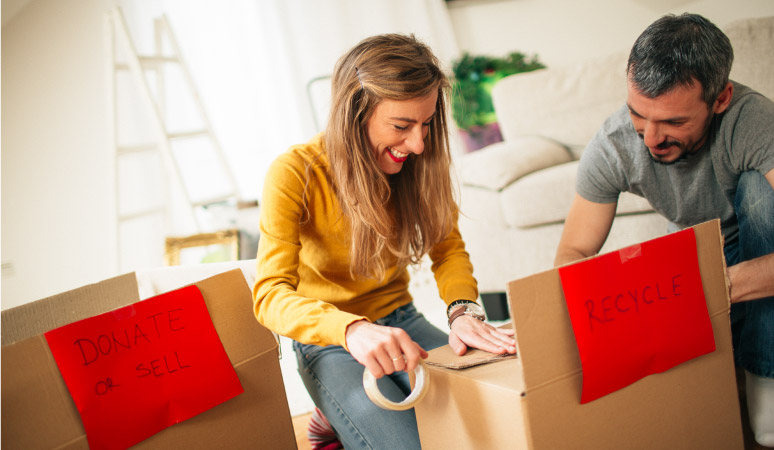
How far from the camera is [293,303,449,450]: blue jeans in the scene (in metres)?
0.85

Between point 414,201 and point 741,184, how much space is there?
23.5 inches

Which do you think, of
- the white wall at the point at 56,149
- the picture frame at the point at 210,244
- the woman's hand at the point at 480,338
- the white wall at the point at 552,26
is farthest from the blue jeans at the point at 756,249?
the white wall at the point at 552,26

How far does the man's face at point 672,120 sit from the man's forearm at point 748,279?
0.25m

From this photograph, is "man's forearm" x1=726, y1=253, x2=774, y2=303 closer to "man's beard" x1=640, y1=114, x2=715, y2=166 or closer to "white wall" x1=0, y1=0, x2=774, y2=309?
"man's beard" x1=640, y1=114, x2=715, y2=166

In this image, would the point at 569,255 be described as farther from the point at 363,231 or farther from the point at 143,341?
the point at 143,341

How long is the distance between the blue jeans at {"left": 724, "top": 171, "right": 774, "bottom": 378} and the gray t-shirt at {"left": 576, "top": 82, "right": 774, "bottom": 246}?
4cm

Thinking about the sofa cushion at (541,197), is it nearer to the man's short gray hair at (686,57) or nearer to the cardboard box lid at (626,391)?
the man's short gray hair at (686,57)

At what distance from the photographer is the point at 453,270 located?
112 centimetres

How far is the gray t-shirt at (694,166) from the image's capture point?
0.96m

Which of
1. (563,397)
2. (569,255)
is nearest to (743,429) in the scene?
(569,255)

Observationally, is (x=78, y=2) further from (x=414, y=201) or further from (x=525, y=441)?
(x=525, y=441)

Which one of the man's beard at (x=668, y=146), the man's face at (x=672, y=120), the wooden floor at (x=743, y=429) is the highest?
the man's face at (x=672, y=120)

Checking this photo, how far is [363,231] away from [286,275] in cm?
17

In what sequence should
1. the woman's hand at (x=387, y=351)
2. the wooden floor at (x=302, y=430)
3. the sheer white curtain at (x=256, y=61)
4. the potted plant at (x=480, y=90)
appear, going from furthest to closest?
the potted plant at (x=480, y=90) < the sheer white curtain at (x=256, y=61) < the wooden floor at (x=302, y=430) < the woman's hand at (x=387, y=351)
